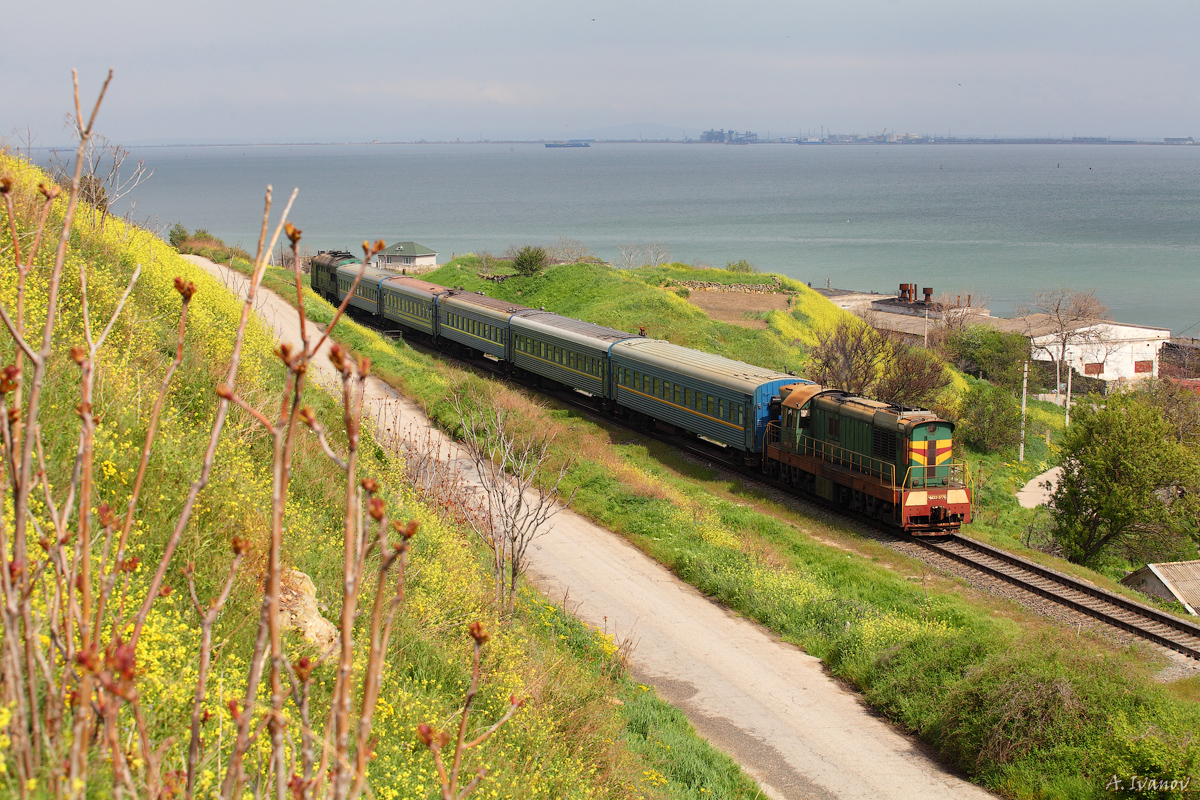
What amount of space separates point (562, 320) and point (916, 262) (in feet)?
361

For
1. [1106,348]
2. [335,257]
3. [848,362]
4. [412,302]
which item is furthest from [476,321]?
[1106,348]

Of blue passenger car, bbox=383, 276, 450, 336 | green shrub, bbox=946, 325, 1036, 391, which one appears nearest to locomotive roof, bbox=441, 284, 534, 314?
blue passenger car, bbox=383, 276, 450, 336

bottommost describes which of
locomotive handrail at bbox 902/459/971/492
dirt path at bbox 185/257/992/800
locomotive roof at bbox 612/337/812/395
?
dirt path at bbox 185/257/992/800

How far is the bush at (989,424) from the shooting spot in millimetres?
43938

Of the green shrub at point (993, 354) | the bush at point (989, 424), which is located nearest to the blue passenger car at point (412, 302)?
the bush at point (989, 424)

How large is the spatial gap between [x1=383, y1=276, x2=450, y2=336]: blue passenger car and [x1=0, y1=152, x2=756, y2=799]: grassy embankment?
2579 centimetres

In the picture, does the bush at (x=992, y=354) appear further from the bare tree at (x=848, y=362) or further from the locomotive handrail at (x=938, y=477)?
the locomotive handrail at (x=938, y=477)

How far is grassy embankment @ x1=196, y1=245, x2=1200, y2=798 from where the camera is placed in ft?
40.5

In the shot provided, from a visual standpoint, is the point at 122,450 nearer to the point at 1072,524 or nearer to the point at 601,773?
the point at 601,773

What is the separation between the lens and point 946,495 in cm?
2214

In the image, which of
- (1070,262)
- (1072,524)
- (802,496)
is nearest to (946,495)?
(802,496)

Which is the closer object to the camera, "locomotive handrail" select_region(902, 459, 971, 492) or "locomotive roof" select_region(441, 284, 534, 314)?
"locomotive handrail" select_region(902, 459, 971, 492)

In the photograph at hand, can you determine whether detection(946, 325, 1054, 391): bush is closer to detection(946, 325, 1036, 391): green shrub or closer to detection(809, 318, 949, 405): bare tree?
detection(946, 325, 1036, 391): green shrub

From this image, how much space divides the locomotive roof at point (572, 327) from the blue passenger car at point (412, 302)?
25.4ft
